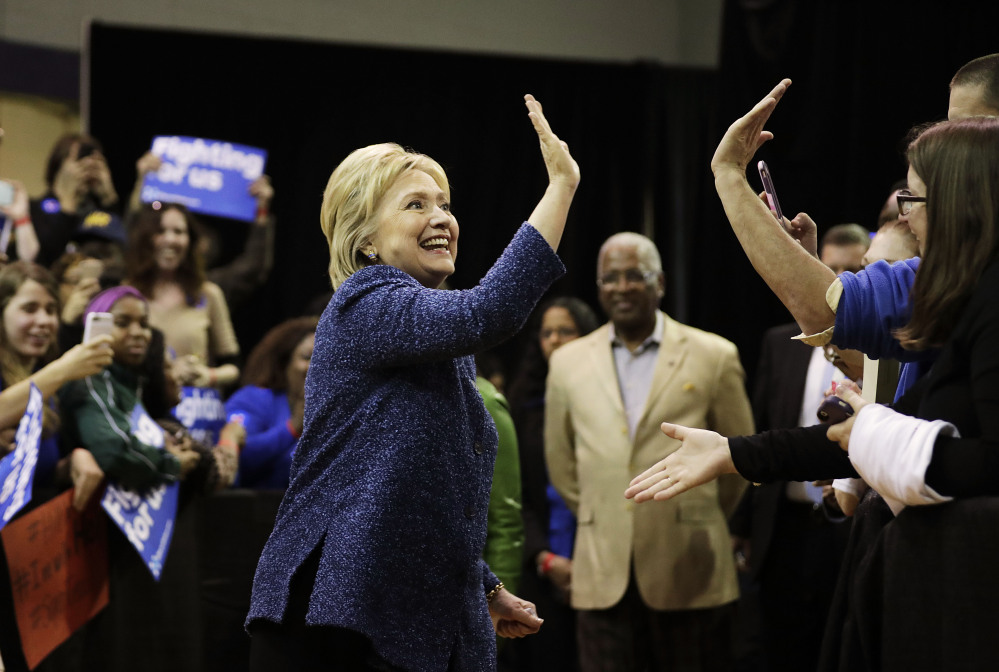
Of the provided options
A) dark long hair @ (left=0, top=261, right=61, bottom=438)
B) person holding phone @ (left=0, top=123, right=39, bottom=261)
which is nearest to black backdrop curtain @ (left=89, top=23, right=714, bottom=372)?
person holding phone @ (left=0, top=123, right=39, bottom=261)

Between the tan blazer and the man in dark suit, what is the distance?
28 cm

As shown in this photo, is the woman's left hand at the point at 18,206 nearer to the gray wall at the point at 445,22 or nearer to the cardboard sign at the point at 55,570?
the cardboard sign at the point at 55,570

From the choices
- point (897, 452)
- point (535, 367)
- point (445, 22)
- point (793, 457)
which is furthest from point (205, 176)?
point (897, 452)

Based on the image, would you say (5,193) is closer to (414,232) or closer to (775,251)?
(414,232)

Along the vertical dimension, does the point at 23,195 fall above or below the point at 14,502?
above

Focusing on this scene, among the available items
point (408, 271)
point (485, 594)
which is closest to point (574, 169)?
point (408, 271)

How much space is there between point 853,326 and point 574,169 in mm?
575

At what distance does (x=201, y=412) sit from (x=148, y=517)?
1014 mm

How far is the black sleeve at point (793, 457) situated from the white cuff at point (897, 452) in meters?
0.17

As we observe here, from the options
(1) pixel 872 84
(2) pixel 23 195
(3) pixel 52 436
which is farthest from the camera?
(1) pixel 872 84

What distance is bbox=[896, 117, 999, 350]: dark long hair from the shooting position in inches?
70.5

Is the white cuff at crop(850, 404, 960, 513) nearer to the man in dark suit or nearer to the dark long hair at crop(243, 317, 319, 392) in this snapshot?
the man in dark suit

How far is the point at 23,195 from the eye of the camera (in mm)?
5215

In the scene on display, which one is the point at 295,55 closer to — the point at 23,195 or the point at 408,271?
the point at 23,195
